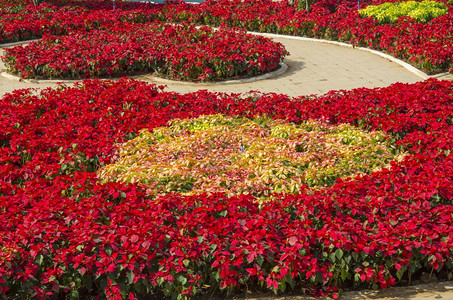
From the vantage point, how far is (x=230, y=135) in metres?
9.13

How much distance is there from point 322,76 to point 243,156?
647 cm

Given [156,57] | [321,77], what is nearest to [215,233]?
[321,77]

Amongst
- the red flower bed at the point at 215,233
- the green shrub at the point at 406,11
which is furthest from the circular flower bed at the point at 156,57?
the red flower bed at the point at 215,233

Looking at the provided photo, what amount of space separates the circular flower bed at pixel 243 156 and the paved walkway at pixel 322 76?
12.0 ft

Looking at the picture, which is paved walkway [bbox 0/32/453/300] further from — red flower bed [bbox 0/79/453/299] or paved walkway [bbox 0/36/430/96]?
red flower bed [bbox 0/79/453/299]

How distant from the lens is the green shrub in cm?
1772

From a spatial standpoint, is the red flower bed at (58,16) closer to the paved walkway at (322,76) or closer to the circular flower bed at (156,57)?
the circular flower bed at (156,57)

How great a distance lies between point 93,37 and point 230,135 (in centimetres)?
807

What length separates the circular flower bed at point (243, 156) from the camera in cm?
761

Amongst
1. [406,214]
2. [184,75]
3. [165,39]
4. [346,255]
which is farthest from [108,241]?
[165,39]

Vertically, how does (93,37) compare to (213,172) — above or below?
above

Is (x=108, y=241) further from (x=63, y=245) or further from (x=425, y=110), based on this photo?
(x=425, y=110)

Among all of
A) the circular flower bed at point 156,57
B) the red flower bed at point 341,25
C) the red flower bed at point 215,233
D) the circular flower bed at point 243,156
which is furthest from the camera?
the red flower bed at point 341,25

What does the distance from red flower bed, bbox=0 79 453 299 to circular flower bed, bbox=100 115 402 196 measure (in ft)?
1.38
